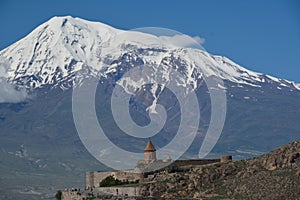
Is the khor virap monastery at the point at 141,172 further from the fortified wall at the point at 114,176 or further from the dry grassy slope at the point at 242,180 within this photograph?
the dry grassy slope at the point at 242,180

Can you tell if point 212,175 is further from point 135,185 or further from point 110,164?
point 110,164

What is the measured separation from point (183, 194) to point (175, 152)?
469 feet

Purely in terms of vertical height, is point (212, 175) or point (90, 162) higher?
point (90, 162)

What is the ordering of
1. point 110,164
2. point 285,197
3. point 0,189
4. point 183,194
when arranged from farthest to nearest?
point 110,164, point 0,189, point 183,194, point 285,197

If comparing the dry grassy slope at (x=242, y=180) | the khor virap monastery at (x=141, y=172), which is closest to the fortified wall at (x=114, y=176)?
the khor virap monastery at (x=141, y=172)

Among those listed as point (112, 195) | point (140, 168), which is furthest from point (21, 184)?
point (112, 195)

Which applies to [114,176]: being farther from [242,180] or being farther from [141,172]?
[242,180]

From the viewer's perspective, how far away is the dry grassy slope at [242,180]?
4381 centimetres

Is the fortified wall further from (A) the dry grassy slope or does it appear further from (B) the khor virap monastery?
(A) the dry grassy slope

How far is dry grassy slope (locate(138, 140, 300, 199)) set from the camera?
43812 millimetres

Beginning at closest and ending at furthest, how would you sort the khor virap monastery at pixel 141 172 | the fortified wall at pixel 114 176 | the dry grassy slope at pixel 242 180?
the dry grassy slope at pixel 242 180 → the khor virap monastery at pixel 141 172 → the fortified wall at pixel 114 176

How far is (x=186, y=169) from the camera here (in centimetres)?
5553

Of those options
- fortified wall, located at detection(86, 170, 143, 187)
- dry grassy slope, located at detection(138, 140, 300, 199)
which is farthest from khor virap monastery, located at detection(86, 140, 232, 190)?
dry grassy slope, located at detection(138, 140, 300, 199)

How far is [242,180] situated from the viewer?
46531 mm
